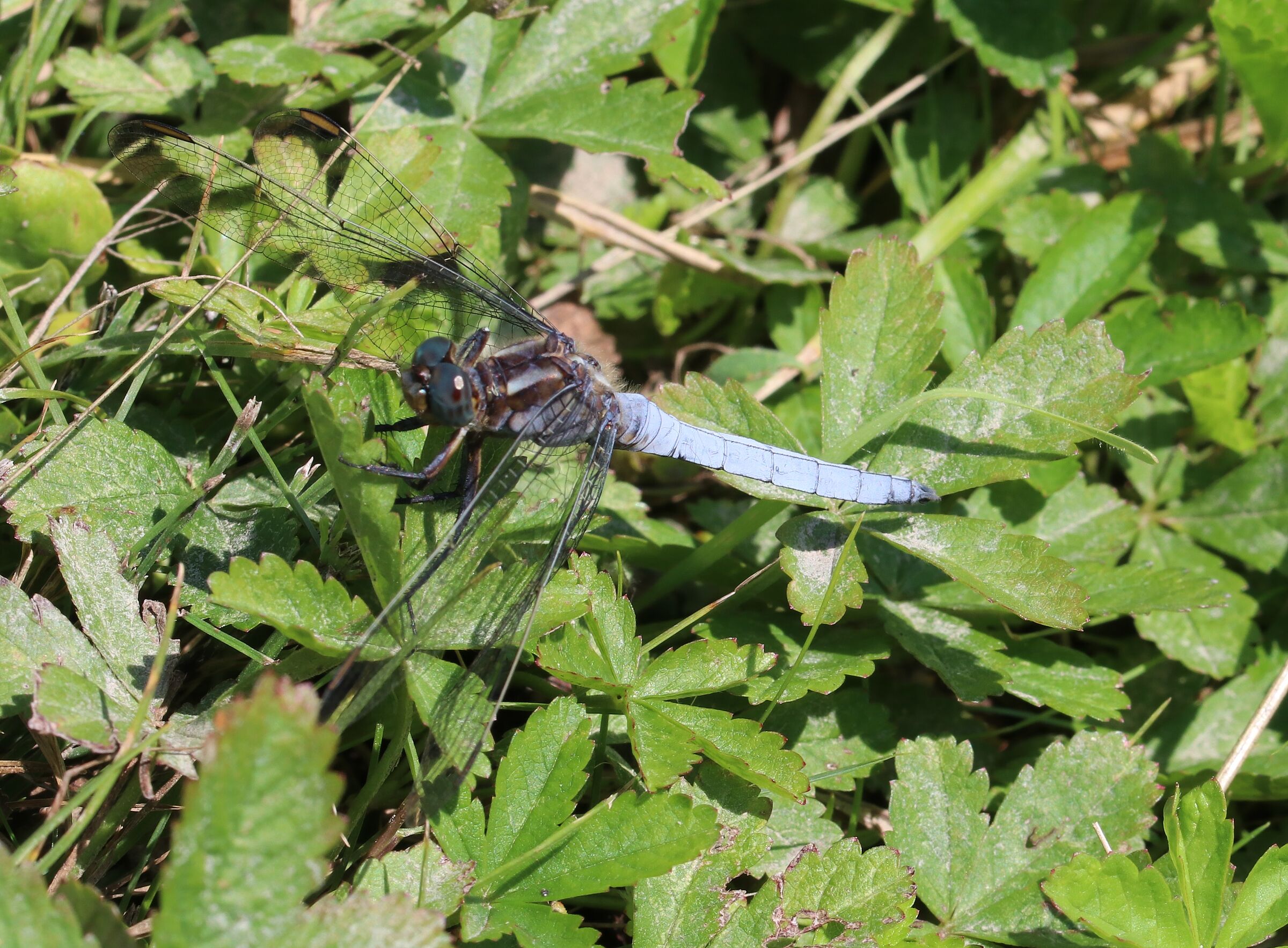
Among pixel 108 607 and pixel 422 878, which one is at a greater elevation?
pixel 108 607

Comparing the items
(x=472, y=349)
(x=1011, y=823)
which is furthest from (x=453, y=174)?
(x=1011, y=823)

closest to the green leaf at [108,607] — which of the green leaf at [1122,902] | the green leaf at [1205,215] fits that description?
the green leaf at [1122,902]

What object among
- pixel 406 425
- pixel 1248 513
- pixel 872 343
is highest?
pixel 872 343

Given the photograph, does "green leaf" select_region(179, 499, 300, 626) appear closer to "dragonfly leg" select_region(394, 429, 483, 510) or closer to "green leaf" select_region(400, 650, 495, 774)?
"dragonfly leg" select_region(394, 429, 483, 510)

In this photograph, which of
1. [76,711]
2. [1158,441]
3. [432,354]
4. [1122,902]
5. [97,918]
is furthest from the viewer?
[1158,441]

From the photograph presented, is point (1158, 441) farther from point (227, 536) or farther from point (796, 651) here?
point (227, 536)

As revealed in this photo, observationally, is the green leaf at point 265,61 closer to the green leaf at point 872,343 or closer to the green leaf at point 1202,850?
the green leaf at point 872,343

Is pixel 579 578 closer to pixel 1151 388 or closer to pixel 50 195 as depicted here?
pixel 50 195
